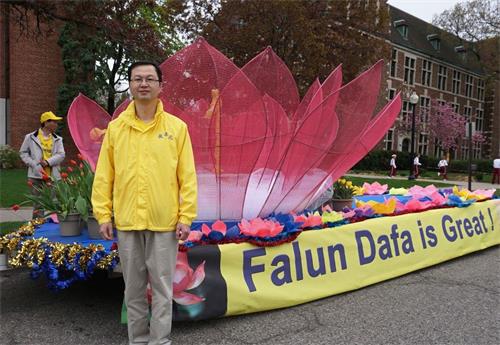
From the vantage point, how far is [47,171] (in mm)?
5688

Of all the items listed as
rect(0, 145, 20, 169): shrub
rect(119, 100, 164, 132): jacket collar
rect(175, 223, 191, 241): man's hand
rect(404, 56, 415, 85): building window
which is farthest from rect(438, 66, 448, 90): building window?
rect(175, 223, 191, 241): man's hand

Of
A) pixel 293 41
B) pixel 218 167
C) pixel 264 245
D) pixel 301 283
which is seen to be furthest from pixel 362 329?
pixel 293 41

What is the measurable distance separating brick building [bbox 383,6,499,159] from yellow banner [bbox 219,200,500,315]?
30220 mm

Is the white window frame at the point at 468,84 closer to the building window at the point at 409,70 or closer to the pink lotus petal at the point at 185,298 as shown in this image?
the building window at the point at 409,70

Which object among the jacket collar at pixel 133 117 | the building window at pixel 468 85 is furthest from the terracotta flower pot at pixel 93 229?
the building window at pixel 468 85

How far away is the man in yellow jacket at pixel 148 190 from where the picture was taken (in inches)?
101

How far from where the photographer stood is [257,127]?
3988mm

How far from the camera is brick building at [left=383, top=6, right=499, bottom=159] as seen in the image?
122ft

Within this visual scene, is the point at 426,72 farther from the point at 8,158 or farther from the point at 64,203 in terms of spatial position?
the point at 64,203

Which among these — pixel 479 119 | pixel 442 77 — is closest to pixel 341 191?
pixel 442 77

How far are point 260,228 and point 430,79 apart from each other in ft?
137

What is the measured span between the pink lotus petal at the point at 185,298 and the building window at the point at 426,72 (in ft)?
136

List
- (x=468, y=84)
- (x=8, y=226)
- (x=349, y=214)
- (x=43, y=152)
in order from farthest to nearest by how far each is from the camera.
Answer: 1. (x=468, y=84)
2. (x=8, y=226)
3. (x=43, y=152)
4. (x=349, y=214)

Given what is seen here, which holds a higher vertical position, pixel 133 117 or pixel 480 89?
pixel 480 89
